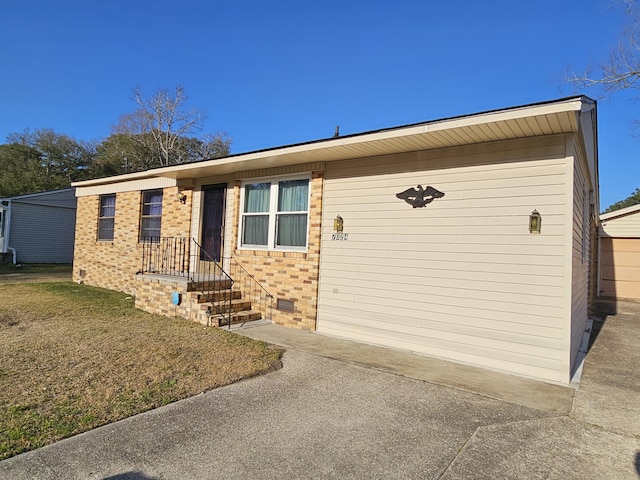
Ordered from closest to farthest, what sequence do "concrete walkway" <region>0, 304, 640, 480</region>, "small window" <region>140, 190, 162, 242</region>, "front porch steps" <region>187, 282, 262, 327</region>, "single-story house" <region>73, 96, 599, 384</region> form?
"concrete walkway" <region>0, 304, 640, 480</region>, "single-story house" <region>73, 96, 599, 384</region>, "front porch steps" <region>187, 282, 262, 327</region>, "small window" <region>140, 190, 162, 242</region>

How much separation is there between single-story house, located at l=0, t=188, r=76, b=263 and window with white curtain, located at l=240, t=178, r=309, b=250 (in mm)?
16935

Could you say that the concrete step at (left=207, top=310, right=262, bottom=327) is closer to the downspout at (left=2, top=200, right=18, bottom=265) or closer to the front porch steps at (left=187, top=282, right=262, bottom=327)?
the front porch steps at (left=187, top=282, right=262, bottom=327)

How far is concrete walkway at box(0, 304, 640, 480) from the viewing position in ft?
8.55

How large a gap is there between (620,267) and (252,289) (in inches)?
529

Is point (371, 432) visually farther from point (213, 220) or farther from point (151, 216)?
point (151, 216)

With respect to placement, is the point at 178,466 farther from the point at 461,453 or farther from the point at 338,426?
the point at 461,453

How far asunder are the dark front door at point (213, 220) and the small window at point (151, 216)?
5.86ft

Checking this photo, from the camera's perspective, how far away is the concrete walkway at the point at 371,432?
2.61 m

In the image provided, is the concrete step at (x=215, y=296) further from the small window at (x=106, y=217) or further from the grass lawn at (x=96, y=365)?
the small window at (x=106, y=217)

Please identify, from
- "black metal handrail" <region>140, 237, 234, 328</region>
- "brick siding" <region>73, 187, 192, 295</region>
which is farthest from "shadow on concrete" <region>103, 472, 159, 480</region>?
"brick siding" <region>73, 187, 192, 295</region>

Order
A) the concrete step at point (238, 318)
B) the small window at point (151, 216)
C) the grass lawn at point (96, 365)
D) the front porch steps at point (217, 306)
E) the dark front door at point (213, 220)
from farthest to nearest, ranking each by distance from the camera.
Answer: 1. the small window at point (151, 216)
2. the dark front door at point (213, 220)
3. the front porch steps at point (217, 306)
4. the concrete step at point (238, 318)
5. the grass lawn at point (96, 365)

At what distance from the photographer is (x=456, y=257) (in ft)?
17.8

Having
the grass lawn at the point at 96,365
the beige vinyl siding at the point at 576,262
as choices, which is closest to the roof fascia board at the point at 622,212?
the beige vinyl siding at the point at 576,262

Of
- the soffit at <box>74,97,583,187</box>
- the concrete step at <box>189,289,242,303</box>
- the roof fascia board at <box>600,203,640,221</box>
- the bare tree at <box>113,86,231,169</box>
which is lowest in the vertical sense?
the concrete step at <box>189,289,242,303</box>
